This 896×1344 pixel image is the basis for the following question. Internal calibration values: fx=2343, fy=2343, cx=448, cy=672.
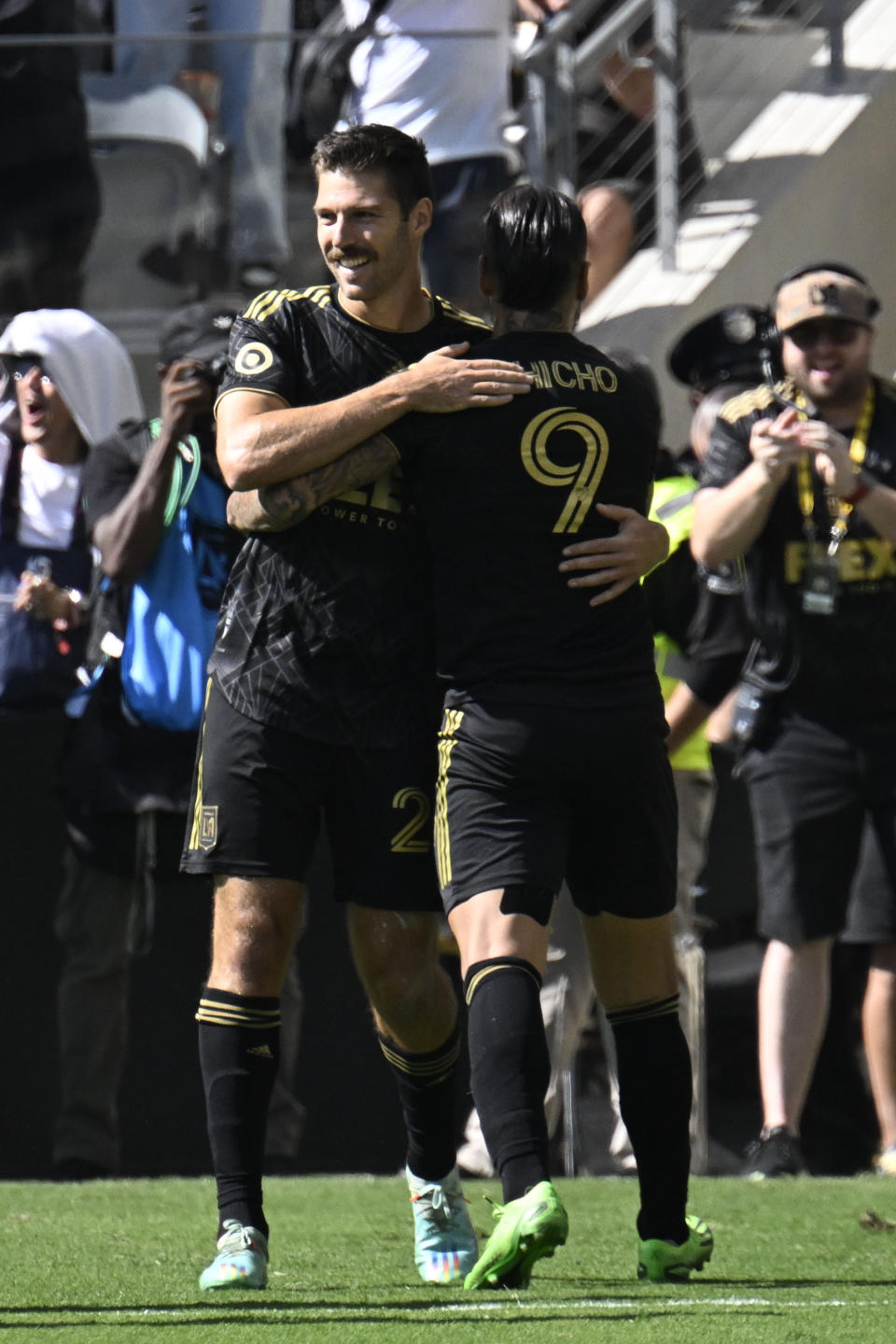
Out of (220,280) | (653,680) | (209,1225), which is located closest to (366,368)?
(653,680)

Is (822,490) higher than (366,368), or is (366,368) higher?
(366,368)

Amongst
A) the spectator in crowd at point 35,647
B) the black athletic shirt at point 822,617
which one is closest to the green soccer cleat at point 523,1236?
the black athletic shirt at point 822,617

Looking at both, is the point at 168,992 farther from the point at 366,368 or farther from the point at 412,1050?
the point at 366,368

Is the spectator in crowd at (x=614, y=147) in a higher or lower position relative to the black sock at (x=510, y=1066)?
higher

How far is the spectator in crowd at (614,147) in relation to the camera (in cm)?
923

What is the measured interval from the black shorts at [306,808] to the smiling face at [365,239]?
31.4 inches

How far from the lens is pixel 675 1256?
4.25m

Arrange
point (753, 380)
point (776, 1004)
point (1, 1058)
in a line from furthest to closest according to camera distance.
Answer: point (753, 380) < point (1, 1058) < point (776, 1004)

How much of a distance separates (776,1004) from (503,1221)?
2900mm

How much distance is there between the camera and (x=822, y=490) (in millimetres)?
6562

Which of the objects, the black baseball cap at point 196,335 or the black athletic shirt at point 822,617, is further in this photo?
the black baseball cap at point 196,335

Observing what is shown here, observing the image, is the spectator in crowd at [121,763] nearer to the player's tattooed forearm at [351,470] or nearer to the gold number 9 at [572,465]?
the player's tattooed forearm at [351,470]

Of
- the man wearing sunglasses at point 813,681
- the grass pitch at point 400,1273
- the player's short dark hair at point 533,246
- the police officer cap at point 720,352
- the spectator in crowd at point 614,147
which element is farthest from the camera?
the spectator in crowd at point 614,147

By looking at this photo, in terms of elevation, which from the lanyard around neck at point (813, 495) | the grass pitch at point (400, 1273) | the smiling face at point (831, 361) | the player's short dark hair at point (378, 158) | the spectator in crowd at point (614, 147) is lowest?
the grass pitch at point (400, 1273)
